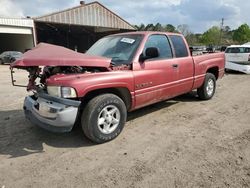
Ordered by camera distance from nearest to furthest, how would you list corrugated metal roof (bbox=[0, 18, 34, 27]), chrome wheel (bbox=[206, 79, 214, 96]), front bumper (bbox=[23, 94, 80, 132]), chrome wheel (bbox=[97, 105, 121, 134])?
front bumper (bbox=[23, 94, 80, 132]) → chrome wheel (bbox=[97, 105, 121, 134]) → chrome wheel (bbox=[206, 79, 214, 96]) → corrugated metal roof (bbox=[0, 18, 34, 27])

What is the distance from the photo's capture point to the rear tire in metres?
6.76

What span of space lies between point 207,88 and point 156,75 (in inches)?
98.1

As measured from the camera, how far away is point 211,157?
3648mm

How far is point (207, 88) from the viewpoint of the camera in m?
6.91

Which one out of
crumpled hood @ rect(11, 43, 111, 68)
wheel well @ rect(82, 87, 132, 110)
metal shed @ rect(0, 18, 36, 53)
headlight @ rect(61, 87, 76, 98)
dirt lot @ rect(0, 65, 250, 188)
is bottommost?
dirt lot @ rect(0, 65, 250, 188)

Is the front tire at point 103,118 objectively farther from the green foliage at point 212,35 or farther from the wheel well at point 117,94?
the green foliage at point 212,35

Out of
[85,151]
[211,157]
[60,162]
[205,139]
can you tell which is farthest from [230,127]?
[60,162]

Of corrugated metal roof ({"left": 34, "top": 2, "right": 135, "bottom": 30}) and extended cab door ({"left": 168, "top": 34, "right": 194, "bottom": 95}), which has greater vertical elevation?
corrugated metal roof ({"left": 34, "top": 2, "right": 135, "bottom": 30})

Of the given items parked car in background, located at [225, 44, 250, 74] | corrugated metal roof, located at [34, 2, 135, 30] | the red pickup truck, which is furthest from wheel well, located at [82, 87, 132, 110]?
corrugated metal roof, located at [34, 2, 135, 30]

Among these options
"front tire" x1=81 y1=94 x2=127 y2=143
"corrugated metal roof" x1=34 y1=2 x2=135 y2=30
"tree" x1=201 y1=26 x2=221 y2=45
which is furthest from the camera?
"tree" x1=201 y1=26 x2=221 y2=45

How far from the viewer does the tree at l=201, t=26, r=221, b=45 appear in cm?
6738

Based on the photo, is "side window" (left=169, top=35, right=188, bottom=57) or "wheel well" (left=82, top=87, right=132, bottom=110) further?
"side window" (left=169, top=35, right=188, bottom=57)

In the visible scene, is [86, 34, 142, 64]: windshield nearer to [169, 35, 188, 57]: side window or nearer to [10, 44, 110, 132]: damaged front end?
[10, 44, 110, 132]: damaged front end

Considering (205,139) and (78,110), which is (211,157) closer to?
(205,139)
